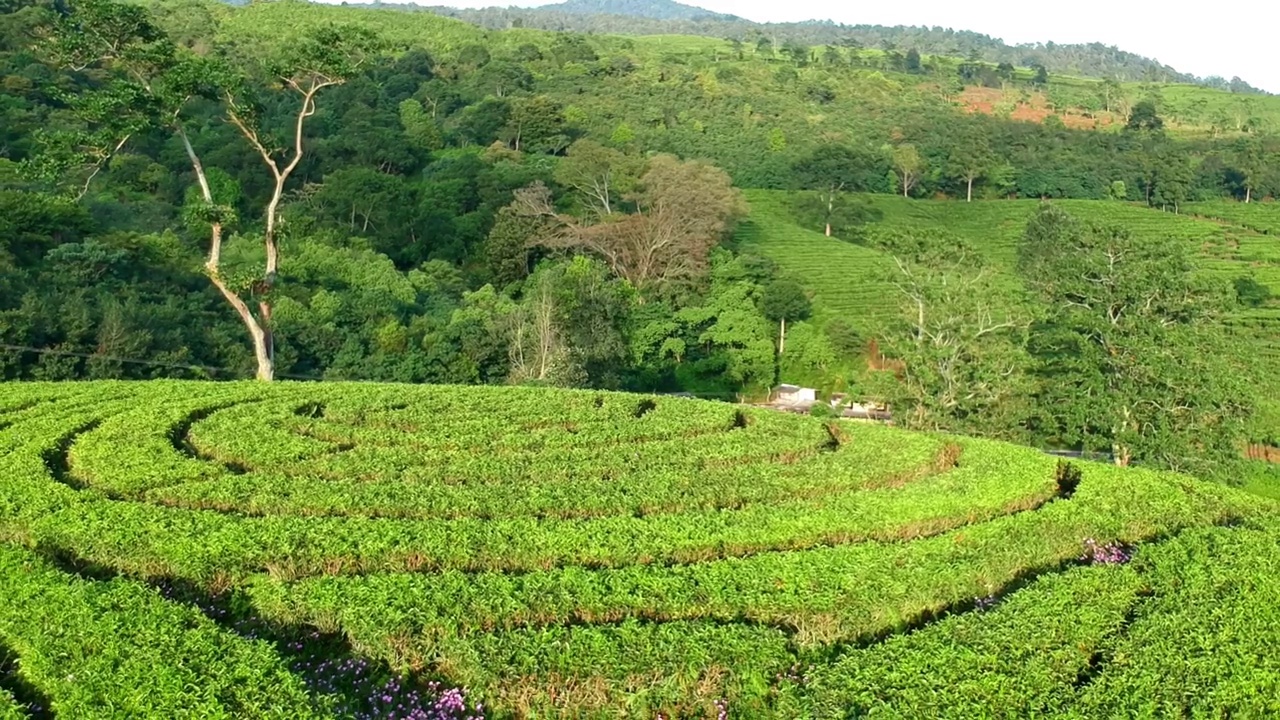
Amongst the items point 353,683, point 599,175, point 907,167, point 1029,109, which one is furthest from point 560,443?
point 1029,109

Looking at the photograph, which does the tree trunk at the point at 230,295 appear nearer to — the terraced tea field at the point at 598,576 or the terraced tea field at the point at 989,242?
the terraced tea field at the point at 598,576

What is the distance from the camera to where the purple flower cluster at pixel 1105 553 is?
972cm

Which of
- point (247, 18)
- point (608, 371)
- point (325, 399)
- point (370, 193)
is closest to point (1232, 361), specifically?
point (608, 371)

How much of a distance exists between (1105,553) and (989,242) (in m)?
54.5

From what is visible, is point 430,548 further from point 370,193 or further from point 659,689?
point 370,193

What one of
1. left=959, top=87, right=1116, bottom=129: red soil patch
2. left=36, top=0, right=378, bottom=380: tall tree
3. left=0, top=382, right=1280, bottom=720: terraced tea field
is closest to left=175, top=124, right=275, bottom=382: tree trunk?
left=36, top=0, right=378, bottom=380: tall tree

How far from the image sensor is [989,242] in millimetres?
60594

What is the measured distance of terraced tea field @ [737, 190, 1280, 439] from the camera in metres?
44.0

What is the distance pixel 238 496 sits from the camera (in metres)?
10.4

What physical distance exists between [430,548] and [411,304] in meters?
29.5

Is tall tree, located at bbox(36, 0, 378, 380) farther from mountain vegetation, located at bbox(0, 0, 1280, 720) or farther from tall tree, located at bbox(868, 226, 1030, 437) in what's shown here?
tall tree, located at bbox(868, 226, 1030, 437)

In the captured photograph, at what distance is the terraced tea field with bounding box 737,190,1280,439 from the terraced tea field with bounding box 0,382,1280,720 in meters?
27.1

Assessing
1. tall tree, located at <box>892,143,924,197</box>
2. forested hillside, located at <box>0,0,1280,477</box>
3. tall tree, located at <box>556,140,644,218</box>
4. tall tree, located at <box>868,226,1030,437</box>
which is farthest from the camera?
tall tree, located at <box>892,143,924,197</box>

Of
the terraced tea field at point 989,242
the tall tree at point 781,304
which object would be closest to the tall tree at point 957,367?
the terraced tea field at point 989,242
